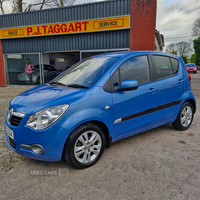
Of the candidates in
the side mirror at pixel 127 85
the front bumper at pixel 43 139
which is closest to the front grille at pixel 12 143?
the front bumper at pixel 43 139

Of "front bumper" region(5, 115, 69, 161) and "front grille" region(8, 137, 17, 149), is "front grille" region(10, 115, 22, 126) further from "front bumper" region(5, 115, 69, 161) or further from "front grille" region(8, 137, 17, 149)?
"front grille" region(8, 137, 17, 149)

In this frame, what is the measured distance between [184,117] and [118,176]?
2331mm

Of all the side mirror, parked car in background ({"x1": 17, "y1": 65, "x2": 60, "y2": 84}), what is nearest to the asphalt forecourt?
the side mirror

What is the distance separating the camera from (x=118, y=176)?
7.79 feet

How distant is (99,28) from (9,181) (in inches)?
356

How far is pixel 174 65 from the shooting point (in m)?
3.75

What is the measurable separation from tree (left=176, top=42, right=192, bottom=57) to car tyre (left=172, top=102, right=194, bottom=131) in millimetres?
70498

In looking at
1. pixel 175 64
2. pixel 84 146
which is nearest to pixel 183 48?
pixel 175 64

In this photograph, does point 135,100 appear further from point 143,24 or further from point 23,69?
point 23,69

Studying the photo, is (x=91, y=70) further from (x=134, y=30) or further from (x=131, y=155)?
(x=134, y=30)

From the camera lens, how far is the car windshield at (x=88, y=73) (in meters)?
2.84

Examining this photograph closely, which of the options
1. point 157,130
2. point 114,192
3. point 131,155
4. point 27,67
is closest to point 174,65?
point 157,130

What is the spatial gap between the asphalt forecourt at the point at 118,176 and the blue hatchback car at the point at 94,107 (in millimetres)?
257

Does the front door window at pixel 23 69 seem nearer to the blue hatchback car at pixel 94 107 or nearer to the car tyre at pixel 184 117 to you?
the blue hatchback car at pixel 94 107
